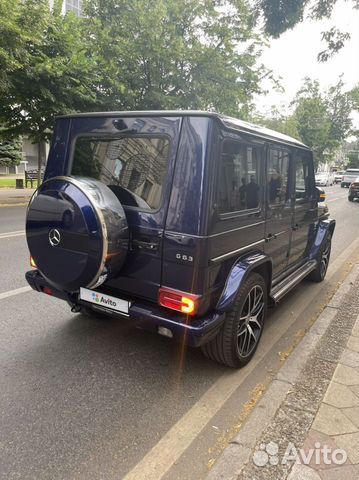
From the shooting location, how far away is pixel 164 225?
259 cm

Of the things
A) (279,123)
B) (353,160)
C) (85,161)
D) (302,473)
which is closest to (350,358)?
(302,473)

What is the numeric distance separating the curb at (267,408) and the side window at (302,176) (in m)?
1.52

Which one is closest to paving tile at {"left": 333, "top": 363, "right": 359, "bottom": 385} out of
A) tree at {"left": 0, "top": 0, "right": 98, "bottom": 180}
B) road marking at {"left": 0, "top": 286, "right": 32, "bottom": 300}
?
road marking at {"left": 0, "top": 286, "right": 32, "bottom": 300}

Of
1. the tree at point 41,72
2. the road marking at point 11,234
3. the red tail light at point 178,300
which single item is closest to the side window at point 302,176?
the red tail light at point 178,300

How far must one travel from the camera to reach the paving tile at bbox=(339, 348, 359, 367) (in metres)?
3.14

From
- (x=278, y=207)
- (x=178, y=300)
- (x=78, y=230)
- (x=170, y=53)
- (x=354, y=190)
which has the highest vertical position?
(x=170, y=53)

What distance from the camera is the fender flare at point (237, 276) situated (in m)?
2.72

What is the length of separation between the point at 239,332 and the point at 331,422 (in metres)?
0.93

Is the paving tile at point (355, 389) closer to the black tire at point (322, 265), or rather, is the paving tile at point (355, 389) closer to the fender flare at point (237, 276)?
the fender flare at point (237, 276)

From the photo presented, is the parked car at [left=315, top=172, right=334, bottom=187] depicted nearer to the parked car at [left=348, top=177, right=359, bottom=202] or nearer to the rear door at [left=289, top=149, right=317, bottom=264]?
the parked car at [left=348, top=177, right=359, bottom=202]

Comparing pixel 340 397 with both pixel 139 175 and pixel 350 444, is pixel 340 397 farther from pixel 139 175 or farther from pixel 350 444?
pixel 139 175

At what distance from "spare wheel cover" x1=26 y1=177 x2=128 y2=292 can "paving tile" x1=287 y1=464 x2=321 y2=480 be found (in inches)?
67.1

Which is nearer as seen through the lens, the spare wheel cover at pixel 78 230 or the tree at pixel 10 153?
the spare wheel cover at pixel 78 230

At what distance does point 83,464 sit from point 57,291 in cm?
145
